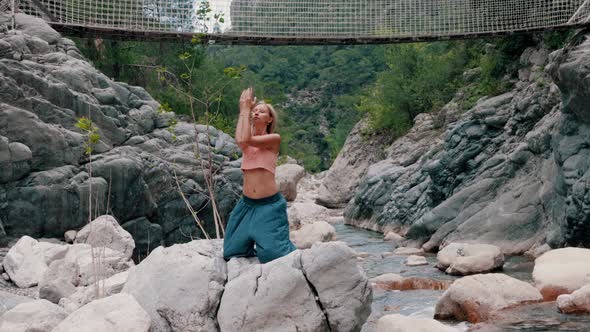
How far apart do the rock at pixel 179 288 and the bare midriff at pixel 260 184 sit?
57 centimetres

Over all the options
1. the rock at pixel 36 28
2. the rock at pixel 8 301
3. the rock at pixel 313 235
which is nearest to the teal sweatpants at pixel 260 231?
the rock at pixel 8 301

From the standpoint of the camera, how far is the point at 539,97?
12125mm

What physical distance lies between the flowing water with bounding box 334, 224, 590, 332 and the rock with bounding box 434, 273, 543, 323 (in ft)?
0.41

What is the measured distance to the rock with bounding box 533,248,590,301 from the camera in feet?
20.2

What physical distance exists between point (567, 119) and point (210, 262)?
7.25 meters

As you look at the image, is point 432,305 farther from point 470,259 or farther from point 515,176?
point 515,176

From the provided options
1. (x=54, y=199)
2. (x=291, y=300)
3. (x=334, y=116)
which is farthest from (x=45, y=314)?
(x=334, y=116)

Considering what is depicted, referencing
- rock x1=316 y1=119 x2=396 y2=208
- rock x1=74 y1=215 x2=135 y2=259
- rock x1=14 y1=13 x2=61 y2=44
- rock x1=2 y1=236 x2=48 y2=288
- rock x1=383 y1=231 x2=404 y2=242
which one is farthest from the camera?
rock x1=316 y1=119 x2=396 y2=208

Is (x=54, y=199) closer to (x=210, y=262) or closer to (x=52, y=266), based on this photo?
(x=52, y=266)

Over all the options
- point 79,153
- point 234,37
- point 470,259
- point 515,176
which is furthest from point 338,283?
point 234,37

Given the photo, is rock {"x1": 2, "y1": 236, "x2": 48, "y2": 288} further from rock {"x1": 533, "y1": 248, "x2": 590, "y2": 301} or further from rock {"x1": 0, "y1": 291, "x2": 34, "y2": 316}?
rock {"x1": 533, "y1": 248, "x2": 590, "y2": 301}

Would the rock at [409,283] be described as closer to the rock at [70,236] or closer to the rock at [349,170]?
the rock at [70,236]

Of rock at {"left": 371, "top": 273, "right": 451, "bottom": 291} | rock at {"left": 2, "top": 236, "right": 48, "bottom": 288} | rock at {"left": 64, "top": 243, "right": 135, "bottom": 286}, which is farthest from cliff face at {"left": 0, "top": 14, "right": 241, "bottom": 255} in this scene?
rock at {"left": 371, "top": 273, "right": 451, "bottom": 291}

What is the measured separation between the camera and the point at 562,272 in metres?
6.34
